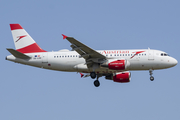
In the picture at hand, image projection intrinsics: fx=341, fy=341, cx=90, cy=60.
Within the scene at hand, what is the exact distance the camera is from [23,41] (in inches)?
2010

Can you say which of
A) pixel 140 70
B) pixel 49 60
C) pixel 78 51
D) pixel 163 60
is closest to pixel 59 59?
pixel 49 60

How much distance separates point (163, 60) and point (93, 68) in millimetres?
9611

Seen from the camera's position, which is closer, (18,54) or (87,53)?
(87,53)

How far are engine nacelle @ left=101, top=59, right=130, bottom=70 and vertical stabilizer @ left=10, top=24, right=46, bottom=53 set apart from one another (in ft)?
34.9

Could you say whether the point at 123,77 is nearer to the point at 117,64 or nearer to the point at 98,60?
the point at 117,64

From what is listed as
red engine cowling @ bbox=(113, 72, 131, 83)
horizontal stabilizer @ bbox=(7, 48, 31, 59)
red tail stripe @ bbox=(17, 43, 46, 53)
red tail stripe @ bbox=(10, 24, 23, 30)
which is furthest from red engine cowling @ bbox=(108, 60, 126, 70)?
red tail stripe @ bbox=(10, 24, 23, 30)

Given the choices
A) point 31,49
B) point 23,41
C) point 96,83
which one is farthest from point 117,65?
point 23,41

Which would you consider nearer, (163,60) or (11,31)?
(163,60)

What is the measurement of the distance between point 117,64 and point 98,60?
9.12 ft

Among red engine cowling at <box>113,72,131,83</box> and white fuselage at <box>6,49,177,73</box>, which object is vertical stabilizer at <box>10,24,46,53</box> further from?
red engine cowling at <box>113,72,131,83</box>

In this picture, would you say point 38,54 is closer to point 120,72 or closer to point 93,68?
point 93,68

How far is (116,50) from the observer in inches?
1855

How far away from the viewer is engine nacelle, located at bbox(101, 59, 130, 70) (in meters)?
44.6

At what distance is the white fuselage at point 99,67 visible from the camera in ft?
151
